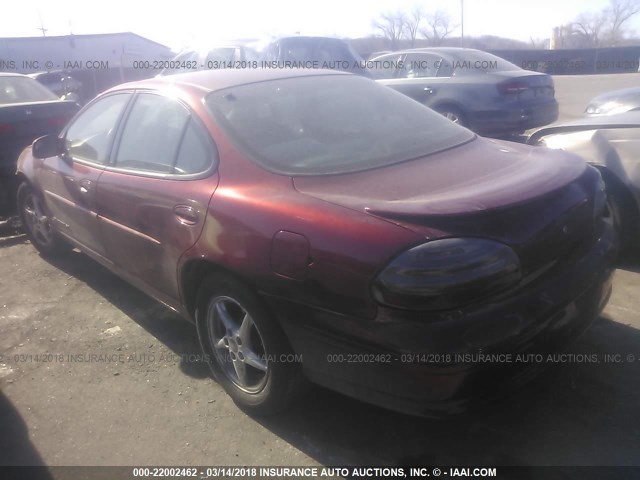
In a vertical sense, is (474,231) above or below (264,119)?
below

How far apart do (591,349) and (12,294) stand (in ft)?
13.4

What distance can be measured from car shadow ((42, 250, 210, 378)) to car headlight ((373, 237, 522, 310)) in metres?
1.59

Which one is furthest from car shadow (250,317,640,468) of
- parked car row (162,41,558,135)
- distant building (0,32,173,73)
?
distant building (0,32,173,73)

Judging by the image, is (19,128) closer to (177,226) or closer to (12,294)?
(12,294)

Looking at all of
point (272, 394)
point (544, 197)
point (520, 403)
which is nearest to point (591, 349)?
point (520, 403)

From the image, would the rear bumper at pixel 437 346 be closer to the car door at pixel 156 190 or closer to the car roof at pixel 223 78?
the car door at pixel 156 190

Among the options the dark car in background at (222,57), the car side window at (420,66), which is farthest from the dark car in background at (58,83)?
the car side window at (420,66)

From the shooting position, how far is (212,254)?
259 centimetres

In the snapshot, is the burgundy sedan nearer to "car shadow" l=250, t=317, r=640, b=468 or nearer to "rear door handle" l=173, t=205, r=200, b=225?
"rear door handle" l=173, t=205, r=200, b=225

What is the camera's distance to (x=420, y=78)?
8727mm

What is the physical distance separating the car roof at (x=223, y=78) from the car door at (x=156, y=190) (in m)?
0.11

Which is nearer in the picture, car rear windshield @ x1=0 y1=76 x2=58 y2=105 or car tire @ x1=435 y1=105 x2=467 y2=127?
car rear windshield @ x1=0 y1=76 x2=58 y2=105

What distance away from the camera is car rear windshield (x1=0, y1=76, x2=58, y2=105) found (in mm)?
6891

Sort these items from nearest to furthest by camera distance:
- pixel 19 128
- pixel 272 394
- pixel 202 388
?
pixel 272 394, pixel 202 388, pixel 19 128
